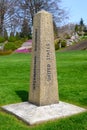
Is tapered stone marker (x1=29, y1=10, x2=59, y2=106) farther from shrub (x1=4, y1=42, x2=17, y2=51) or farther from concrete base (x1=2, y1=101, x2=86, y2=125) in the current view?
shrub (x1=4, y1=42, x2=17, y2=51)

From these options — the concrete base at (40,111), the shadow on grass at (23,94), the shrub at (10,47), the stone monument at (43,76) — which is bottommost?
the shrub at (10,47)

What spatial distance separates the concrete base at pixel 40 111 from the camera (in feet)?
16.8

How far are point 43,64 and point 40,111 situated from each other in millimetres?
1024

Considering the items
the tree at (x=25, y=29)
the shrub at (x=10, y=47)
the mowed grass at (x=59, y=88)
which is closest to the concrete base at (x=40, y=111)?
the mowed grass at (x=59, y=88)

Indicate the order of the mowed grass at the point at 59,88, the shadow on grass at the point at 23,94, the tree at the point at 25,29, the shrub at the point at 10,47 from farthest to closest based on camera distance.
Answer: the tree at the point at 25,29
the shrub at the point at 10,47
the shadow on grass at the point at 23,94
the mowed grass at the point at 59,88

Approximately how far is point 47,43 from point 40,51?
24 cm

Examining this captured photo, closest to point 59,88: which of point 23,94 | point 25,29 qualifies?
point 23,94

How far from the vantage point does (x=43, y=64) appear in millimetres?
5828

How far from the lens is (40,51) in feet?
19.0

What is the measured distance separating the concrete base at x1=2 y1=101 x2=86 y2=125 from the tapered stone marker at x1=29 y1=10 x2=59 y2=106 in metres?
0.20

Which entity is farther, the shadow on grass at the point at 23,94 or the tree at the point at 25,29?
the tree at the point at 25,29

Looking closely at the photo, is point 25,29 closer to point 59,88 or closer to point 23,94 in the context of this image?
point 59,88

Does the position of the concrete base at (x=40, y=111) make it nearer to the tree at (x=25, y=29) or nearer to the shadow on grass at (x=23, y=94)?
the shadow on grass at (x=23, y=94)

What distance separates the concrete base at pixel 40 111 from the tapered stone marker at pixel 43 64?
0.65 ft
